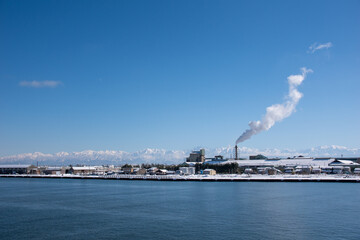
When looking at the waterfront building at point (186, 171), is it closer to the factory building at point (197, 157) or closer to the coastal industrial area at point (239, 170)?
the coastal industrial area at point (239, 170)

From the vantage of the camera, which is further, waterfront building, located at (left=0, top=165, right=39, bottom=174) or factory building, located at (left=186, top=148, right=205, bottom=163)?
factory building, located at (left=186, top=148, right=205, bottom=163)

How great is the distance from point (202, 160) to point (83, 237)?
468 ft

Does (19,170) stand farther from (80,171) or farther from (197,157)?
(197,157)

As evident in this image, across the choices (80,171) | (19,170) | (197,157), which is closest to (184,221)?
(80,171)

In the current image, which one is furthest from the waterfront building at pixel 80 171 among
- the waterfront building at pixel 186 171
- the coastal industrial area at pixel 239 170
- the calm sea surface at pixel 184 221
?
the calm sea surface at pixel 184 221

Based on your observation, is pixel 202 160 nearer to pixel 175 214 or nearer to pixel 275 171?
pixel 275 171

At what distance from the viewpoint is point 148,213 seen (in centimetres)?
3062

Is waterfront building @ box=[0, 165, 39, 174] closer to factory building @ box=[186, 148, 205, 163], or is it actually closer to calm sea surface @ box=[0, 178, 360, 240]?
factory building @ box=[186, 148, 205, 163]

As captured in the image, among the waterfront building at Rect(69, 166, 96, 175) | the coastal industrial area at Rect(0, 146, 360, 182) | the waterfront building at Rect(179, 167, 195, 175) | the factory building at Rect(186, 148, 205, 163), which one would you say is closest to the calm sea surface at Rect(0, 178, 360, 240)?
the coastal industrial area at Rect(0, 146, 360, 182)

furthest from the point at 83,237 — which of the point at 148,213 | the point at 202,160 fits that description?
the point at 202,160

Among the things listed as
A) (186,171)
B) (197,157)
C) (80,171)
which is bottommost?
(80,171)

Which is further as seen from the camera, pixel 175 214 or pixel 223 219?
pixel 175 214

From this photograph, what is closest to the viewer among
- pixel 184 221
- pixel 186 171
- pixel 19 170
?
pixel 184 221

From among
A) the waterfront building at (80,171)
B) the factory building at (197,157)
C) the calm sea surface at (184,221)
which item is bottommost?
the calm sea surface at (184,221)
